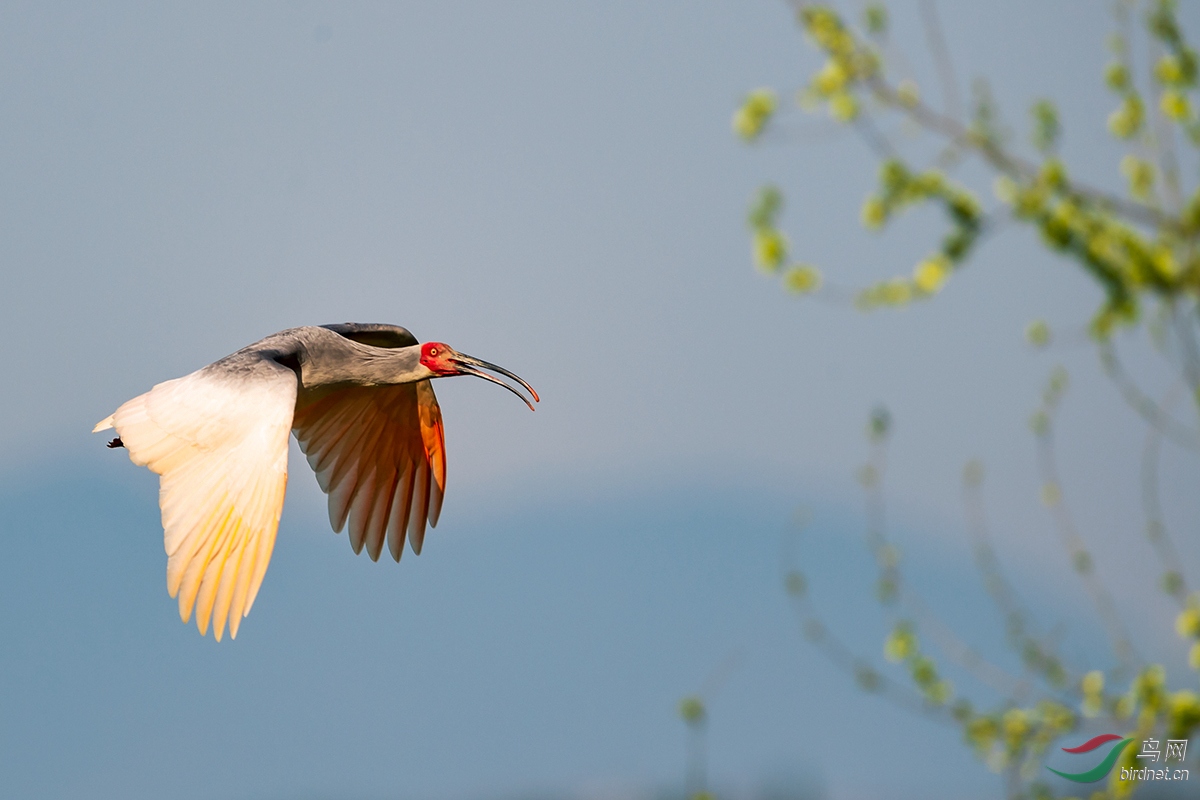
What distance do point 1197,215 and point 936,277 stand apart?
2.73 ft

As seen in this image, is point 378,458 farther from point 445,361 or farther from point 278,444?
point 278,444

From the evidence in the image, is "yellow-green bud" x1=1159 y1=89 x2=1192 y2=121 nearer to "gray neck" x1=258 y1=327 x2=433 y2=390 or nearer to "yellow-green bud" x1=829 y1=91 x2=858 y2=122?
"yellow-green bud" x1=829 y1=91 x2=858 y2=122

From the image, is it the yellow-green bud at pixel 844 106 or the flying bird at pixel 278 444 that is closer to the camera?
the yellow-green bud at pixel 844 106

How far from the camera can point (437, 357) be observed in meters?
7.89

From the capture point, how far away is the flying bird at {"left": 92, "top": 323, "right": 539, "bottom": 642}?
5.05 meters

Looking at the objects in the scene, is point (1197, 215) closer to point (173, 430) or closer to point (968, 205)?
point (968, 205)

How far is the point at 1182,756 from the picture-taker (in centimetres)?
428

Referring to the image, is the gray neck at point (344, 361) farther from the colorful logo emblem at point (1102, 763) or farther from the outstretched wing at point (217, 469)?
the colorful logo emblem at point (1102, 763)

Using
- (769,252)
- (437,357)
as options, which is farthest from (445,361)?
(769,252)

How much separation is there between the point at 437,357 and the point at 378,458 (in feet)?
3.74

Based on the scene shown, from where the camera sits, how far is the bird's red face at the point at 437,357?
25.8 ft

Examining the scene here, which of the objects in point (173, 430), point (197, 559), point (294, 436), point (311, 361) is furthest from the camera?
point (294, 436)

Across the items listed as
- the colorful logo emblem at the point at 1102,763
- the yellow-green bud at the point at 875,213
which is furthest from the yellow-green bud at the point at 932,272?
the colorful logo emblem at the point at 1102,763

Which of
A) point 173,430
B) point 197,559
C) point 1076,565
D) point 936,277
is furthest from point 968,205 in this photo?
point 173,430
